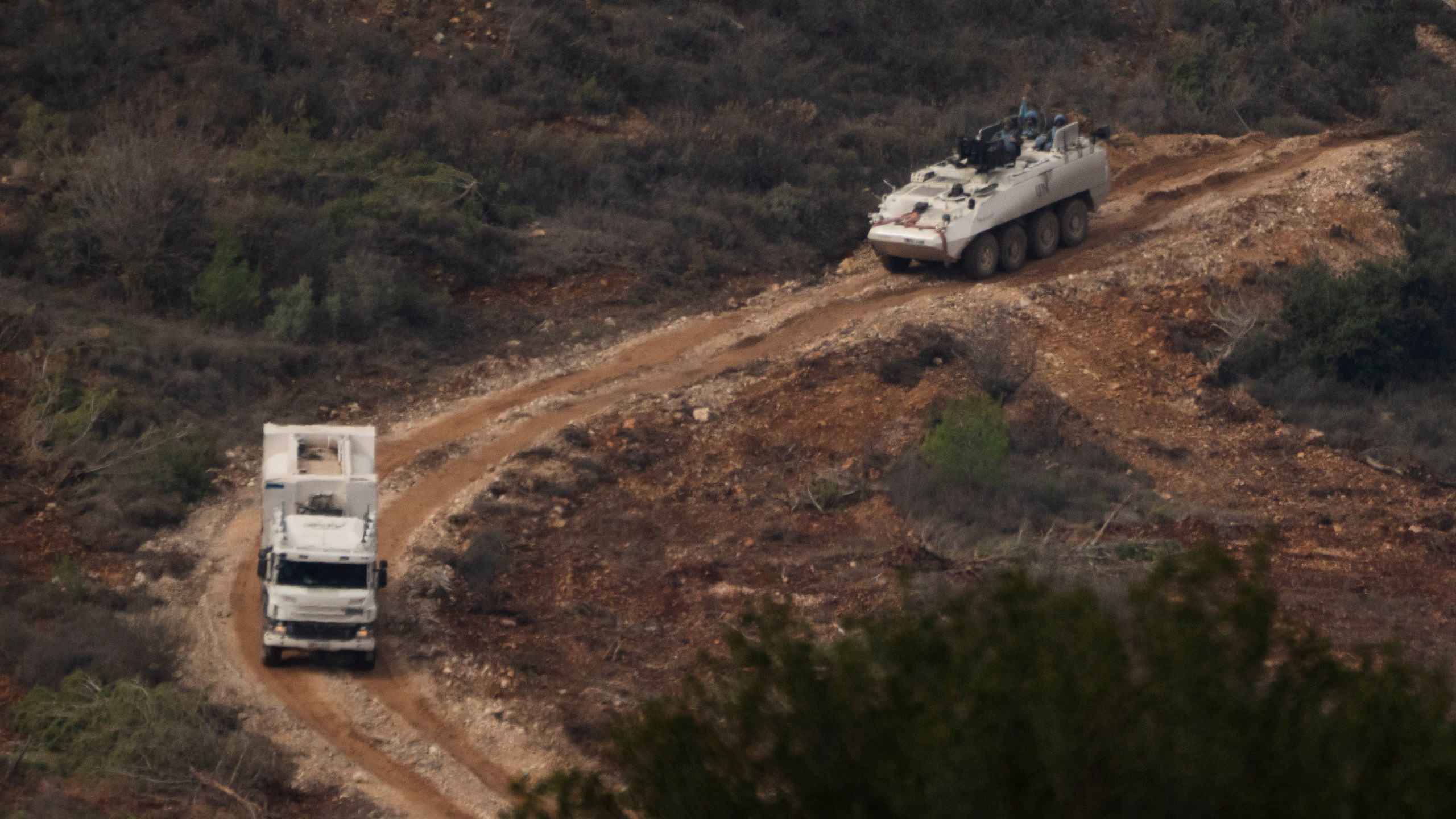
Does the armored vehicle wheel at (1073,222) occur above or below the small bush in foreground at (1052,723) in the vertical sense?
below

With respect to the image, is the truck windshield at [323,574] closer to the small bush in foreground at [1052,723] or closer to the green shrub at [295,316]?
the small bush in foreground at [1052,723]

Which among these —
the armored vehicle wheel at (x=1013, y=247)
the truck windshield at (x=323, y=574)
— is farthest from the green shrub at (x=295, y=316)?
the armored vehicle wheel at (x=1013, y=247)

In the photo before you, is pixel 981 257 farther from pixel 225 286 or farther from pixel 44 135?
pixel 44 135

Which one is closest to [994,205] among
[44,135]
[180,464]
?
[180,464]

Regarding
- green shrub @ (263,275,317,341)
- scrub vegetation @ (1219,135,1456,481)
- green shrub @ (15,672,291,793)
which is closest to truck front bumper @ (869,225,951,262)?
scrub vegetation @ (1219,135,1456,481)

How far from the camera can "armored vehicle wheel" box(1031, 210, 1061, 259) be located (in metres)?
21.7

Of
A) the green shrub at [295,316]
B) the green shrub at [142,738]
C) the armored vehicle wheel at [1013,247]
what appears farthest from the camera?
the armored vehicle wheel at [1013,247]

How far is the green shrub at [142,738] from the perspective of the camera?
10555 millimetres

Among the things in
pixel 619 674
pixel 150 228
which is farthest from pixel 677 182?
pixel 619 674

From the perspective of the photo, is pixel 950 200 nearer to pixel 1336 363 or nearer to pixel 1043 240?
pixel 1043 240

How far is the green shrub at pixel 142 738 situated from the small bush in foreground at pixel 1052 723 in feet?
16.7

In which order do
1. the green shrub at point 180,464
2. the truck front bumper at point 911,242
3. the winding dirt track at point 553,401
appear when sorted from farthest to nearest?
the truck front bumper at point 911,242 → the green shrub at point 180,464 → the winding dirt track at point 553,401

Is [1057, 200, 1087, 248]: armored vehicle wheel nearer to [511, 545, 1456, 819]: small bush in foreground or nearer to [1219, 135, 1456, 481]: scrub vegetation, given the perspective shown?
[1219, 135, 1456, 481]: scrub vegetation

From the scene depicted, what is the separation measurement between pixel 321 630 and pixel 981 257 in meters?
12.0
